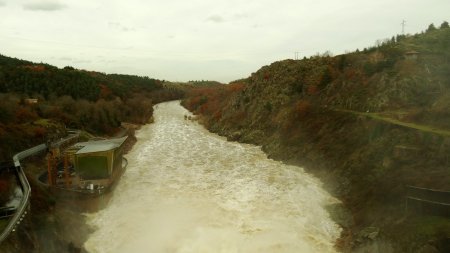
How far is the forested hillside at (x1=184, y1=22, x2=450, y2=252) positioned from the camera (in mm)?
21234

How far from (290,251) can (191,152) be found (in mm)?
26034

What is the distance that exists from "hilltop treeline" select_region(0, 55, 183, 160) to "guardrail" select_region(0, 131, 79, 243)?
1.18 meters

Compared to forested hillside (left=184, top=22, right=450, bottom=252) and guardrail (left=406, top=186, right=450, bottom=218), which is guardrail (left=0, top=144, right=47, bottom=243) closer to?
forested hillside (left=184, top=22, right=450, bottom=252)

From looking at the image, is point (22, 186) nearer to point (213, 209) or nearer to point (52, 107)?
point (213, 209)

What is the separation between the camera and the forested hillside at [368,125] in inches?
836

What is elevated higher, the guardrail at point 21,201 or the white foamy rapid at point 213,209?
the guardrail at point 21,201

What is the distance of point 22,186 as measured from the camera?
2511cm

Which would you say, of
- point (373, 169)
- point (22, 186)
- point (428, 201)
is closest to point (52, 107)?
point (22, 186)

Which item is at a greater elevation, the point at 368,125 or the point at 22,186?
the point at 368,125

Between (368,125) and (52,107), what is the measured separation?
125 ft

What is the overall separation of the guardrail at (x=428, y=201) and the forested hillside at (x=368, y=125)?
48 centimetres

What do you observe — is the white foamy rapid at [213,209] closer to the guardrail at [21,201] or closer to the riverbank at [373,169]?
the riverbank at [373,169]

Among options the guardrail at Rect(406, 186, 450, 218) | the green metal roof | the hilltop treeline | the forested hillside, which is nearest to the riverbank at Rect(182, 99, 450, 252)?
the forested hillside

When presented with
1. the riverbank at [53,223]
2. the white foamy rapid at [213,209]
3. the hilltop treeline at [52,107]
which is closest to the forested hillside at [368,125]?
the white foamy rapid at [213,209]
